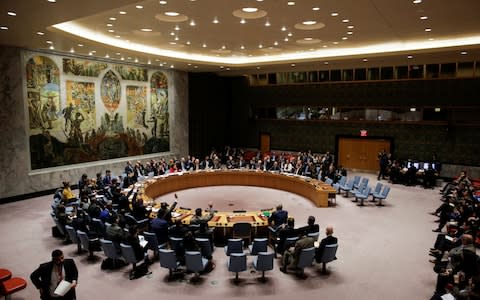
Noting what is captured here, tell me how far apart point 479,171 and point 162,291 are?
17436 mm

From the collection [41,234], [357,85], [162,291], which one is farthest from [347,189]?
[41,234]

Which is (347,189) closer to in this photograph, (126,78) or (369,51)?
(369,51)

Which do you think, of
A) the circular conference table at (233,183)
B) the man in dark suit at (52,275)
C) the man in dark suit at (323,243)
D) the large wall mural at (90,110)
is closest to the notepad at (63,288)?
the man in dark suit at (52,275)

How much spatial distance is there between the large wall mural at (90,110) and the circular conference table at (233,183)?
14.8 feet

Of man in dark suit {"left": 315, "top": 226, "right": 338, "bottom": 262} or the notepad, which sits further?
man in dark suit {"left": 315, "top": 226, "right": 338, "bottom": 262}

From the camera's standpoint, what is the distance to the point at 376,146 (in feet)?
68.2

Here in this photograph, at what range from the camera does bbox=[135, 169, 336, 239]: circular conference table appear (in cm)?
972

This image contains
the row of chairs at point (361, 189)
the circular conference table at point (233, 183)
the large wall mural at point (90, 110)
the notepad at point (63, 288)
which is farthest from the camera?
the large wall mural at point (90, 110)

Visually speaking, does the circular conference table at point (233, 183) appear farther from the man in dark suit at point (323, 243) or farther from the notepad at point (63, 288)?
the notepad at point (63, 288)

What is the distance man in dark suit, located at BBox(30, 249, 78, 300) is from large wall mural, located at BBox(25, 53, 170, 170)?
11.1 meters

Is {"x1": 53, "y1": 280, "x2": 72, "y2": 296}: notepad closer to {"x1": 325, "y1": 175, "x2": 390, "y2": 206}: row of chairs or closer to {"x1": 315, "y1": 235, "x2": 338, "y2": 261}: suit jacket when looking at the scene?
{"x1": 315, "y1": 235, "x2": 338, "y2": 261}: suit jacket

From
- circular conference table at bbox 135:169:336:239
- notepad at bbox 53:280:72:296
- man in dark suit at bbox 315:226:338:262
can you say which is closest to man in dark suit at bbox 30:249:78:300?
notepad at bbox 53:280:72:296

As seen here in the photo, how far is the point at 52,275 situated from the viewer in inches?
213

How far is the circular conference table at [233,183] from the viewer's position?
9.72 m
